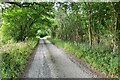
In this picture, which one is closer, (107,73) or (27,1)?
(107,73)

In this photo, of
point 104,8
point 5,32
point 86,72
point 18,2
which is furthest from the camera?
point 5,32

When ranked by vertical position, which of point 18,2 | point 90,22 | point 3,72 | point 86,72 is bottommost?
point 86,72

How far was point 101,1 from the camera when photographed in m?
16.5

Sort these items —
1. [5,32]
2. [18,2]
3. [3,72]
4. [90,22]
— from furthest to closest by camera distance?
1. [5,32]
2. [90,22]
3. [18,2]
4. [3,72]

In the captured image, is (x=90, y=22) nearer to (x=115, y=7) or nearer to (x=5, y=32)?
(x=115, y=7)

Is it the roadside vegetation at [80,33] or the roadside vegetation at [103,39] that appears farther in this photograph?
the roadside vegetation at [103,39]

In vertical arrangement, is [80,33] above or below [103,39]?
below

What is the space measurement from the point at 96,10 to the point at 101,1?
7.12 ft

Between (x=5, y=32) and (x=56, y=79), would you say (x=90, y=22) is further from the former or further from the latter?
(x=5, y=32)

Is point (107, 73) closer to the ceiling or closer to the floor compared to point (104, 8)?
closer to the floor

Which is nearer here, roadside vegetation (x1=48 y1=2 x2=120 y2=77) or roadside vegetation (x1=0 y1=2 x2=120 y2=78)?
roadside vegetation (x1=0 y1=2 x2=120 y2=78)

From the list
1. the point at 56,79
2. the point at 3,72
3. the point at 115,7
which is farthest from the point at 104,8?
the point at 3,72

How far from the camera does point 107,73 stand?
10.9 meters

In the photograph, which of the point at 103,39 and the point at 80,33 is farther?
the point at 80,33
